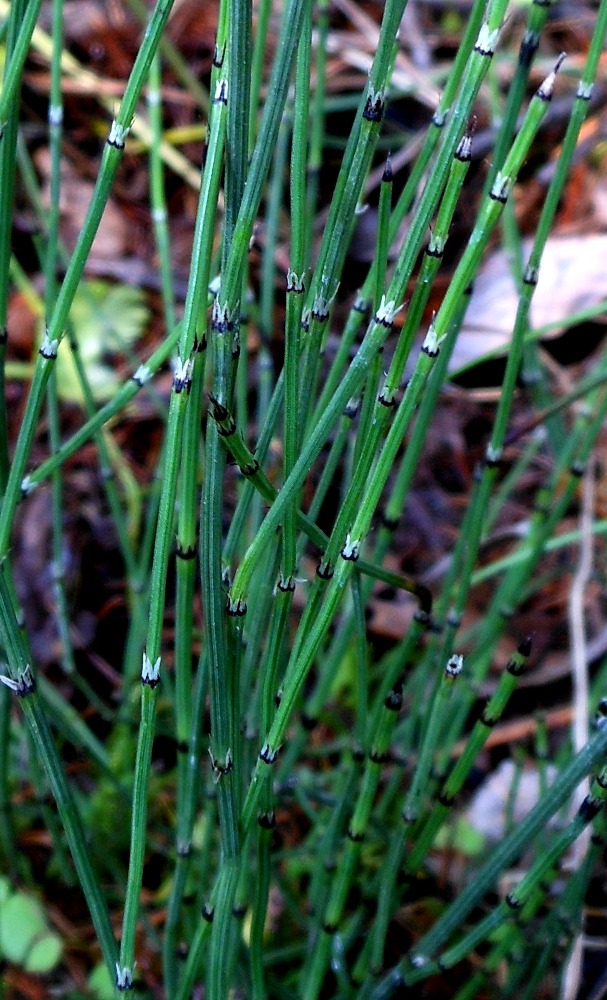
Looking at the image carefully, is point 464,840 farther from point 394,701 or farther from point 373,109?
point 373,109

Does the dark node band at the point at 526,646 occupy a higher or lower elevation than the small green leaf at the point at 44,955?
higher

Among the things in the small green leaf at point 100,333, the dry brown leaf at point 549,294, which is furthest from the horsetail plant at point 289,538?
the small green leaf at point 100,333

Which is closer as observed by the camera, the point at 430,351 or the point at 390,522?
the point at 430,351

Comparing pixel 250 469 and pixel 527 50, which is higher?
pixel 527 50

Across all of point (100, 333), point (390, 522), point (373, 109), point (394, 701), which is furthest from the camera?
point (100, 333)

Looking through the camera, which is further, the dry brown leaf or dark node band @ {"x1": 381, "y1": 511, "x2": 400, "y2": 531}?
the dry brown leaf

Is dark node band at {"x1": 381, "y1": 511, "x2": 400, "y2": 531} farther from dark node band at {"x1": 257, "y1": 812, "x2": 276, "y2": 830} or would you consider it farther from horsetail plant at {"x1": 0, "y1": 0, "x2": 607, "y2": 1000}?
dark node band at {"x1": 257, "y1": 812, "x2": 276, "y2": 830}

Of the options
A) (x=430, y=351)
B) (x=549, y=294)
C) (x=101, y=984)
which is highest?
(x=549, y=294)

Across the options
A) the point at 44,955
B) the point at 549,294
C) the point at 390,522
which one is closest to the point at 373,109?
the point at 390,522

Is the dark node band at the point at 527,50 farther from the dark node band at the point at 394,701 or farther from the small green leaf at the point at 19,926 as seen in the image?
the small green leaf at the point at 19,926

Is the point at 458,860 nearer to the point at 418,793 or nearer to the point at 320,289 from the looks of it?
the point at 418,793

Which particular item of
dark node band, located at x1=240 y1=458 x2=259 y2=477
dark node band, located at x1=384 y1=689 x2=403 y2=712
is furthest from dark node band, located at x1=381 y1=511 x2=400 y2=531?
dark node band, located at x1=240 y1=458 x2=259 y2=477
